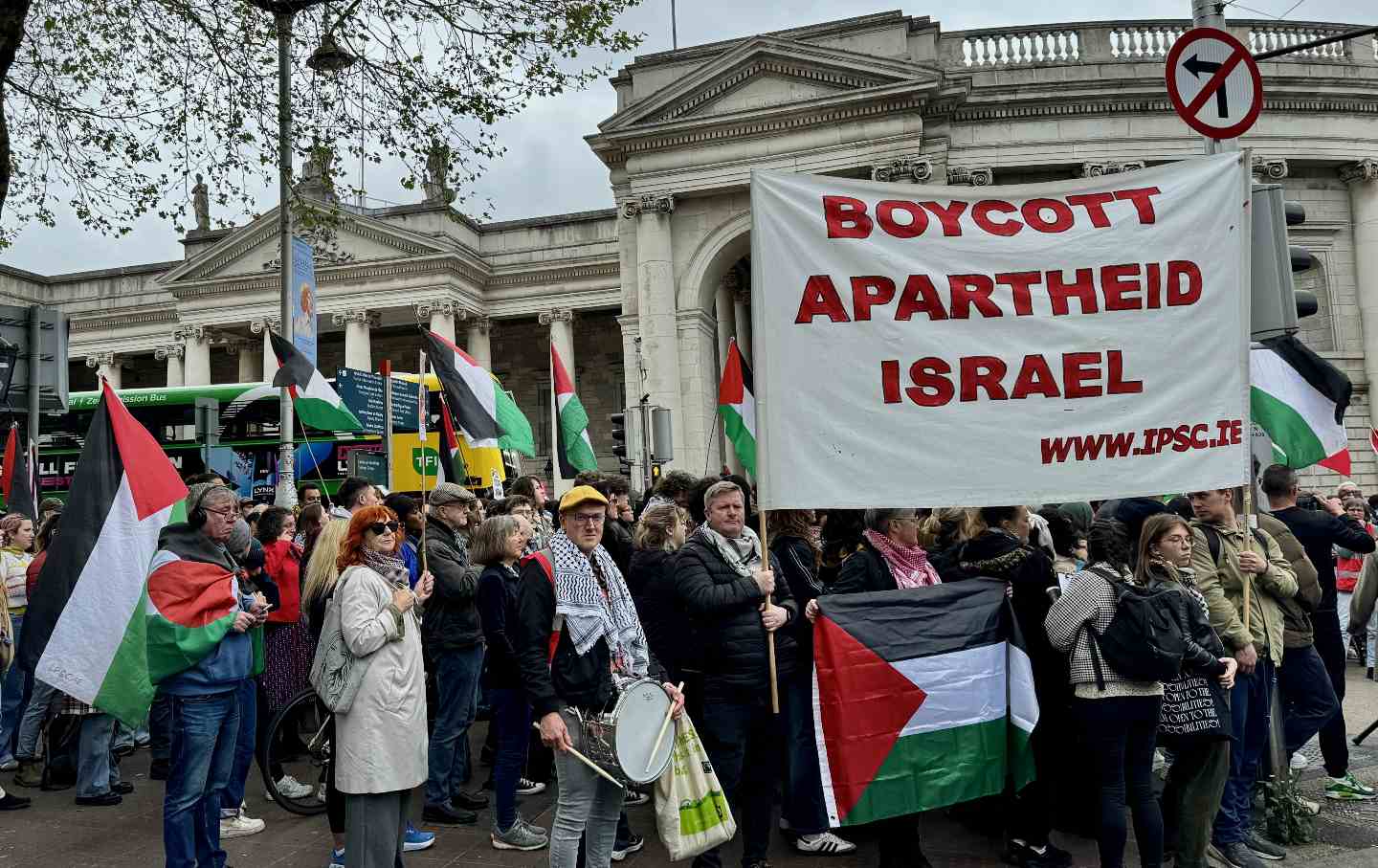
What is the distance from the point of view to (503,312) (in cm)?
3919

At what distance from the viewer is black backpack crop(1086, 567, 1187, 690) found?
420cm

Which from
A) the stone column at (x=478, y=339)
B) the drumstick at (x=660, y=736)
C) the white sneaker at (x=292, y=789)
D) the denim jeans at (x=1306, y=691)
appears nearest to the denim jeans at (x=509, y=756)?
the white sneaker at (x=292, y=789)

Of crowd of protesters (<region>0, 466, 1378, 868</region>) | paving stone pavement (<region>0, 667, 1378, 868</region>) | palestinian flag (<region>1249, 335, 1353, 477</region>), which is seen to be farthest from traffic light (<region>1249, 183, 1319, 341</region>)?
paving stone pavement (<region>0, 667, 1378, 868</region>)

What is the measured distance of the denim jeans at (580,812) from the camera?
13.4 ft

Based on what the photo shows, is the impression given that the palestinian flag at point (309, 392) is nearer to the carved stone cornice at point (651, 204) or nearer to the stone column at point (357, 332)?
the carved stone cornice at point (651, 204)

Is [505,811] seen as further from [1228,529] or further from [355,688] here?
[1228,529]

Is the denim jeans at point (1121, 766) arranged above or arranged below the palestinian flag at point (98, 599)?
below

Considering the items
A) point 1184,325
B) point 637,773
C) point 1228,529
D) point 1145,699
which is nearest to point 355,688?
point 637,773

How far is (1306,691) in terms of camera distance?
5855 millimetres

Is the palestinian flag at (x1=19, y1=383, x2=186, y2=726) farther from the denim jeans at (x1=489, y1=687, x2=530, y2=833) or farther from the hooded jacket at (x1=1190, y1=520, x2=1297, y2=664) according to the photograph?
the hooded jacket at (x1=1190, y1=520, x2=1297, y2=664)

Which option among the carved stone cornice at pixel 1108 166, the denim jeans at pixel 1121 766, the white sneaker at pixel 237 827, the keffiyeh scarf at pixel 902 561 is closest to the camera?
the denim jeans at pixel 1121 766

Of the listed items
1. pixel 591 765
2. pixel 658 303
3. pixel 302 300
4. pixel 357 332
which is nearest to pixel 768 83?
pixel 658 303

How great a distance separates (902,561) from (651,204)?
72.6ft

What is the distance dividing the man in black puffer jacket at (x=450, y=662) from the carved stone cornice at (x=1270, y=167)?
25463 mm
